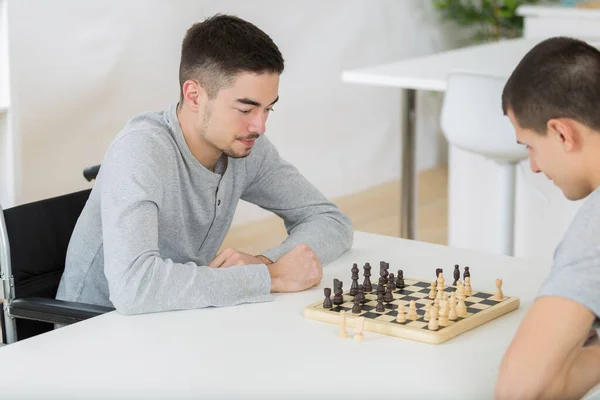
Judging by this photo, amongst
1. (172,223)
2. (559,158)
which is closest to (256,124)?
(172,223)

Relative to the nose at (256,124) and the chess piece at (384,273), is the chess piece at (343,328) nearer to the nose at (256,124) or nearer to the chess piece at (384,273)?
the chess piece at (384,273)

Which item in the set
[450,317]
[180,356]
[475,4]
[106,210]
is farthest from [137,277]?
[475,4]

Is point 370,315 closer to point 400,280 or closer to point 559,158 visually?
point 400,280

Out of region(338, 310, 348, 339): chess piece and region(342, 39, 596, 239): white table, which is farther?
region(342, 39, 596, 239): white table

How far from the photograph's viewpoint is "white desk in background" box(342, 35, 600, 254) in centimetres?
370

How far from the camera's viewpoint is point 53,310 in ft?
6.63

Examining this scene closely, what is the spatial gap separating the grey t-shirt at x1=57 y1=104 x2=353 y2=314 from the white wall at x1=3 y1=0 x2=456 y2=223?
1462 mm

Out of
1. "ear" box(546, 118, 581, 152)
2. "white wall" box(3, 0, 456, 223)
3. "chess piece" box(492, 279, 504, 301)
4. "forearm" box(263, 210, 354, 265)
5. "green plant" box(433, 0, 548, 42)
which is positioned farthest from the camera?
"green plant" box(433, 0, 548, 42)

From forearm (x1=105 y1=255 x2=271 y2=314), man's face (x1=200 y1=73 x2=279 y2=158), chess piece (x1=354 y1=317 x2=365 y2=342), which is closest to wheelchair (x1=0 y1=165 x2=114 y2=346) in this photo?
forearm (x1=105 y1=255 x2=271 y2=314)

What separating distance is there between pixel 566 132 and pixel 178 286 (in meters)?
0.81

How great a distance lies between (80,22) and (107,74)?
0.29m

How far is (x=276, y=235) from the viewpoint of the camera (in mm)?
5086

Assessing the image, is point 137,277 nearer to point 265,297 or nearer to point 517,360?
point 265,297

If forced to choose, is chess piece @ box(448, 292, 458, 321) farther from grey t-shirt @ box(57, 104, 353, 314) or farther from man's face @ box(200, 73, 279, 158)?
man's face @ box(200, 73, 279, 158)
